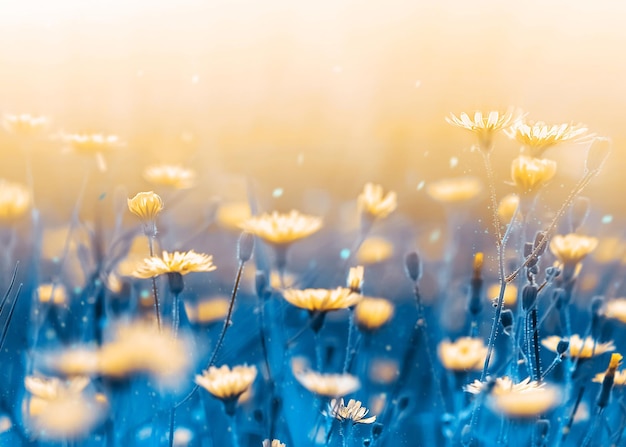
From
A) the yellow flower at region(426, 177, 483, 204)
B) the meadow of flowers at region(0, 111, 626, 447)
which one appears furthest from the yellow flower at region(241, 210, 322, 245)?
the yellow flower at region(426, 177, 483, 204)

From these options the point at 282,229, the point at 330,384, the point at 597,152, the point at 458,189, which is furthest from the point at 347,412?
the point at 458,189

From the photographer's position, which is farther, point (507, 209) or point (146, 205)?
point (507, 209)

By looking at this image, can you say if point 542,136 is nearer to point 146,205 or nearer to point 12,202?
point 146,205

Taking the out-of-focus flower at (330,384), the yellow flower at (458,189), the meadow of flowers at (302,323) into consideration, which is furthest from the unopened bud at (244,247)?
the yellow flower at (458,189)

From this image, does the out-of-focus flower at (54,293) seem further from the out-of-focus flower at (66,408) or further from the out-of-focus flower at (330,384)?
the out-of-focus flower at (330,384)

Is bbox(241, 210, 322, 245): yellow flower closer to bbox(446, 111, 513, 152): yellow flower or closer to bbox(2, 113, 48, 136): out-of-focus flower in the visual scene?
bbox(446, 111, 513, 152): yellow flower

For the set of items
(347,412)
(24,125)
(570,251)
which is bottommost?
(347,412)

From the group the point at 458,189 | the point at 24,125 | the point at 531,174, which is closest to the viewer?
the point at 531,174
